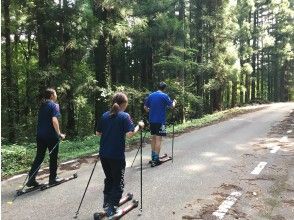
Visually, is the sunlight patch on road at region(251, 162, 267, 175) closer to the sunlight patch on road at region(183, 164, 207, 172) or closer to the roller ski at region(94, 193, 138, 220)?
the sunlight patch on road at region(183, 164, 207, 172)

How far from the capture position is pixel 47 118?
9281mm

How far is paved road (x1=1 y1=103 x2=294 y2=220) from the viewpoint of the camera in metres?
7.68

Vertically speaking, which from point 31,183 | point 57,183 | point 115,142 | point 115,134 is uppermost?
point 115,134

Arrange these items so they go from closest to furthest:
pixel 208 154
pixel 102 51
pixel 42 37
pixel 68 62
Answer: pixel 208 154 → pixel 102 51 → pixel 42 37 → pixel 68 62

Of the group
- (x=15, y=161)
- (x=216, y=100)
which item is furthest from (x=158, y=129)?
(x=216, y=100)

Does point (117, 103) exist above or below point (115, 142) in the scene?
above

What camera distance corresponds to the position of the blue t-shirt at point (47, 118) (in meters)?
9.22

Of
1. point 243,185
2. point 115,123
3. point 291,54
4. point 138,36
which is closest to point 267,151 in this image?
point 243,185

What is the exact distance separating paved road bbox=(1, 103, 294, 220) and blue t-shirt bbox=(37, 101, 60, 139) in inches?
49.1

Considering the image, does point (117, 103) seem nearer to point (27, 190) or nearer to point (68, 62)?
point (27, 190)

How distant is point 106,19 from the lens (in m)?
22.2

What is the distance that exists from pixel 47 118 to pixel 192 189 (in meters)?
3.57

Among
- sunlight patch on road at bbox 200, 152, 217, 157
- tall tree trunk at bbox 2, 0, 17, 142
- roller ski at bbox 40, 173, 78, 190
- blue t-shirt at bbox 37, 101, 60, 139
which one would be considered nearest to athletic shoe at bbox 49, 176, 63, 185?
roller ski at bbox 40, 173, 78, 190

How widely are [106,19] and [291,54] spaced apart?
43.3 metres
